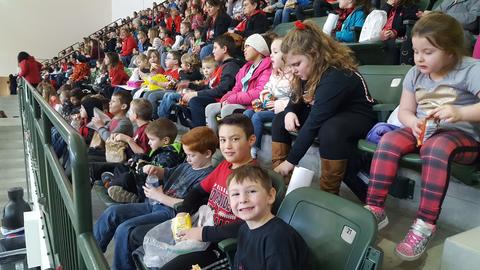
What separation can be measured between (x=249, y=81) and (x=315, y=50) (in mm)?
1260

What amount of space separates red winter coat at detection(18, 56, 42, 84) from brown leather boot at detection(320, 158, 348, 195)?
760 cm

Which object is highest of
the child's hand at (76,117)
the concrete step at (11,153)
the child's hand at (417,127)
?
the child's hand at (417,127)

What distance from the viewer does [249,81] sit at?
3279 mm

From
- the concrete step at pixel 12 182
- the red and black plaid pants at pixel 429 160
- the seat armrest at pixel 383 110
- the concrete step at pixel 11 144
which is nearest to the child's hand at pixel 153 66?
the concrete step at pixel 12 182

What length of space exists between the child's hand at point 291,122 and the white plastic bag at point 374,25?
1.47 metres

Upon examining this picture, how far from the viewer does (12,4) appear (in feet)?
51.0

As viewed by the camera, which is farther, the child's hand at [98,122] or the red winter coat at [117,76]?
the red winter coat at [117,76]

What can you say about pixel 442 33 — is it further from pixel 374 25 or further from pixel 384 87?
pixel 374 25

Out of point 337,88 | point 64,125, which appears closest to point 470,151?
point 337,88

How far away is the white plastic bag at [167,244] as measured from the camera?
1.72m

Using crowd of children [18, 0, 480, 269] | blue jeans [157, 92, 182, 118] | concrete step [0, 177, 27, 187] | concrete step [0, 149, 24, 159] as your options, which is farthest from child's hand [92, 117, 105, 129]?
concrete step [0, 149, 24, 159]

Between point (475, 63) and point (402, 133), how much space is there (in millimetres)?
409

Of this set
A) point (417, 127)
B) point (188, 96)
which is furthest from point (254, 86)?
point (417, 127)

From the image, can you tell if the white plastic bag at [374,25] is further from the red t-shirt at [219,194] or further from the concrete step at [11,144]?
the concrete step at [11,144]
